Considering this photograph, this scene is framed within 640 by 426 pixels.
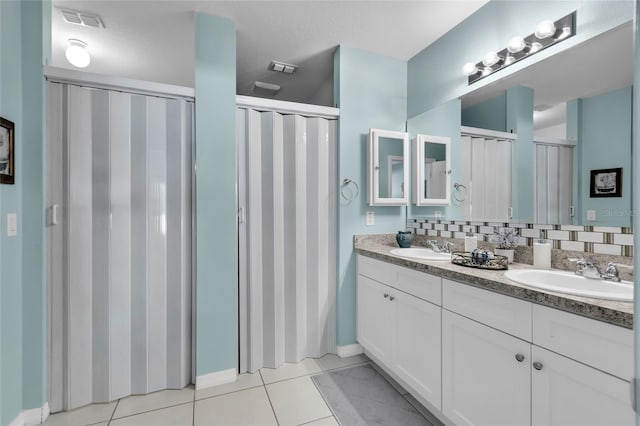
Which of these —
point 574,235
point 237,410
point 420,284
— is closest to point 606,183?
point 574,235

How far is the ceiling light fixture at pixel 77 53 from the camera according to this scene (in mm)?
2174

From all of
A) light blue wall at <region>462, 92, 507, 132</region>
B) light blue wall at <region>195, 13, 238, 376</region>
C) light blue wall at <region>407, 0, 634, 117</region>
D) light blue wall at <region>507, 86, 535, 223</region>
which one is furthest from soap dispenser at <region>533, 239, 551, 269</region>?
light blue wall at <region>195, 13, 238, 376</region>

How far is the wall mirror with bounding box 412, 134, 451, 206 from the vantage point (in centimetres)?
224

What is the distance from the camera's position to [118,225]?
1.84m

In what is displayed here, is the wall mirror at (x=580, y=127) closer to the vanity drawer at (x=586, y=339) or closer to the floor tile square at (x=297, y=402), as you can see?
the vanity drawer at (x=586, y=339)

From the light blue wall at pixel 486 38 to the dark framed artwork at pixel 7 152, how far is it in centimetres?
269

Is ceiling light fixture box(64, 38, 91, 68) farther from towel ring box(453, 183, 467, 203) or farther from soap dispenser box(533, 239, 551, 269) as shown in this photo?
soap dispenser box(533, 239, 551, 269)

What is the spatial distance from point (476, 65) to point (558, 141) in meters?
0.83

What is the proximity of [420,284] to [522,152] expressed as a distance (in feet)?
3.19

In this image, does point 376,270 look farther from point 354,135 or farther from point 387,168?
point 354,135

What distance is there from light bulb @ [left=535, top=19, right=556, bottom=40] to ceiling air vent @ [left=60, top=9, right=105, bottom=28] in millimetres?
2743


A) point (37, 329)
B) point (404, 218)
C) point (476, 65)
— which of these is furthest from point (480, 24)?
point (37, 329)

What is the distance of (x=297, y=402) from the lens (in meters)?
1.81

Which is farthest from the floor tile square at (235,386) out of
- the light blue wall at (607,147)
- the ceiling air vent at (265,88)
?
the ceiling air vent at (265,88)
